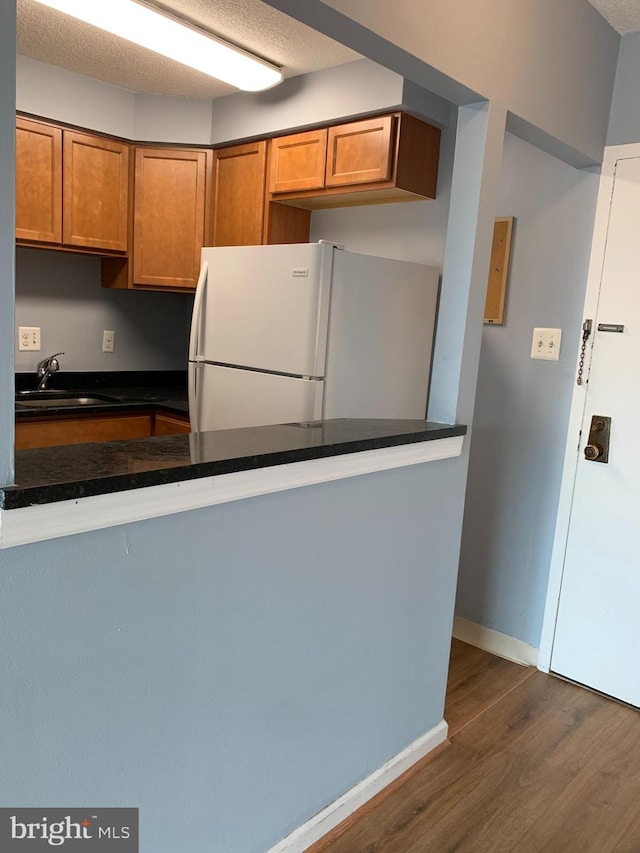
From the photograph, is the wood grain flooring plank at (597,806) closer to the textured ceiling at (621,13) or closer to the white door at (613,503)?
the white door at (613,503)

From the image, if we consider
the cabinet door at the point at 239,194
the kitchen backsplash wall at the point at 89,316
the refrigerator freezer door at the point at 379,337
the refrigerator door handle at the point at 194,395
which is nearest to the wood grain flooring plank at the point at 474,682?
the refrigerator freezer door at the point at 379,337

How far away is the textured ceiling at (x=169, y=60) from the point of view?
2205 millimetres

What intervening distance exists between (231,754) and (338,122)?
2338 mm

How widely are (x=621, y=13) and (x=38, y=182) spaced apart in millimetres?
2330

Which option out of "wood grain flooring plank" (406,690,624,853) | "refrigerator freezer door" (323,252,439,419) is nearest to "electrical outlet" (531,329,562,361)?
"refrigerator freezer door" (323,252,439,419)

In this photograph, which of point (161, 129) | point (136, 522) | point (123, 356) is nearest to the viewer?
point (136, 522)

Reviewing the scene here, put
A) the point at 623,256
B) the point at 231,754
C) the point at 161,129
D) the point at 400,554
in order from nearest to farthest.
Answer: the point at 231,754, the point at 400,554, the point at 623,256, the point at 161,129

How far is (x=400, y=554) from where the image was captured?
5.83 ft

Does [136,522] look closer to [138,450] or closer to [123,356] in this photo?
[138,450]

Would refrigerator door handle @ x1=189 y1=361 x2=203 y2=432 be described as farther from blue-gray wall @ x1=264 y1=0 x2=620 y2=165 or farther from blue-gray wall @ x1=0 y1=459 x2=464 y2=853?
blue-gray wall @ x1=264 y1=0 x2=620 y2=165

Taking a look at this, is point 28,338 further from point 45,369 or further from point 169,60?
point 169,60

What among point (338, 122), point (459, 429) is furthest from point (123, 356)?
point (459, 429)

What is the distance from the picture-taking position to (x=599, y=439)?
2365 mm

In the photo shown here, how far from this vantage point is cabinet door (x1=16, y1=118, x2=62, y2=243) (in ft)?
9.26
